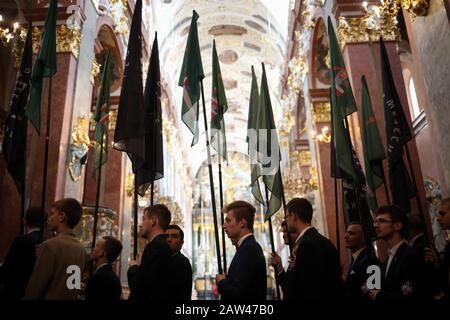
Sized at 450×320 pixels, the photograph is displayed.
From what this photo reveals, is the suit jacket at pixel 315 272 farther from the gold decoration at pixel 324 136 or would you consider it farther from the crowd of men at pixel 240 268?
the gold decoration at pixel 324 136

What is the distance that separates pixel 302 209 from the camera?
3264mm

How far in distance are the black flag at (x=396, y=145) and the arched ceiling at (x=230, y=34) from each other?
1273 centimetres

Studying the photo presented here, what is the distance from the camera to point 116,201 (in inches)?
440

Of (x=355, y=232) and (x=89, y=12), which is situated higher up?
(x=89, y=12)

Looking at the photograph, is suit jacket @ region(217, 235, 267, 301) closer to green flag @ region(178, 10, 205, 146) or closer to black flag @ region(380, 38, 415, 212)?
green flag @ region(178, 10, 205, 146)

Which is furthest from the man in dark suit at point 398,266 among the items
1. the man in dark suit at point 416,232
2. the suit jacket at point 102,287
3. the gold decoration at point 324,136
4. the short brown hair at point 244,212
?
the gold decoration at point 324,136

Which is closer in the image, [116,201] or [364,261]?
[364,261]

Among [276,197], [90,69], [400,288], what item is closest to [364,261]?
[400,288]

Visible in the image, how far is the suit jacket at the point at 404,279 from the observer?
2775mm

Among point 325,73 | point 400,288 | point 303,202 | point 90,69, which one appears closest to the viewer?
point 400,288

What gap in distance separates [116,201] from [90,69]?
375cm

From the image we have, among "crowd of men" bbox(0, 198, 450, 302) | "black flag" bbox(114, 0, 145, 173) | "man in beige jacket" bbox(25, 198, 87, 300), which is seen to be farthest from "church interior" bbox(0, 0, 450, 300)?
"man in beige jacket" bbox(25, 198, 87, 300)
